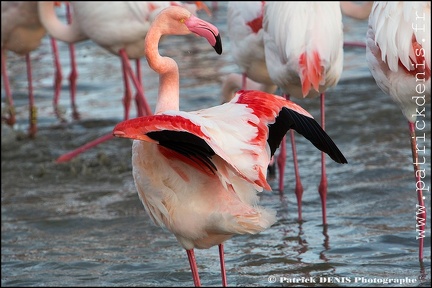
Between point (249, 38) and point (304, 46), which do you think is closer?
point (304, 46)

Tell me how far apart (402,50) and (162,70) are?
1.28 meters

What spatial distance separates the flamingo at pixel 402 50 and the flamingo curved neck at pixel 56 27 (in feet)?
12.8

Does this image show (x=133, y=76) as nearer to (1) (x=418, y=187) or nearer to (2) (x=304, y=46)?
(2) (x=304, y=46)

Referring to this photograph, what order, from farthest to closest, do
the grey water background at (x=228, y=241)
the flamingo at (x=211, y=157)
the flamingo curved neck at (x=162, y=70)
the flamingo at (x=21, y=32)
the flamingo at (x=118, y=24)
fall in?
the flamingo at (x=21, y=32)
the flamingo at (x=118, y=24)
the grey water background at (x=228, y=241)
the flamingo curved neck at (x=162, y=70)
the flamingo at (x=211, y=157)

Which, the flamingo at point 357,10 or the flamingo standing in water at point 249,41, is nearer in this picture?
the flamingo standing in water at point 249,41

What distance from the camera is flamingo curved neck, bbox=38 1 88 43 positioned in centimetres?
845

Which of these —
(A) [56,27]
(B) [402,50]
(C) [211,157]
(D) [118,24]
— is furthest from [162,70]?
(A) [56,27]

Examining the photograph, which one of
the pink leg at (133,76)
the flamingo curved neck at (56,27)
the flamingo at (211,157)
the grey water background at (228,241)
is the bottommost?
the grey water background at (228,241)

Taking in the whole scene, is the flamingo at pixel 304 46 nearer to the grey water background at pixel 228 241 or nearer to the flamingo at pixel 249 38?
the grey water background at pixel 228 241

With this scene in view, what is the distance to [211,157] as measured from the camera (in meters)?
4.01

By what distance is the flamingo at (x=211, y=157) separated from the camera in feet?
12.9

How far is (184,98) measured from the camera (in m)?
9.70

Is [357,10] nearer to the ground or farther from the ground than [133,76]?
farther from the ground

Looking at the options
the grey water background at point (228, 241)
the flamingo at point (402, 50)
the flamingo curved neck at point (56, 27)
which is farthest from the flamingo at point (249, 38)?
the flamingo at point (402, 50)
